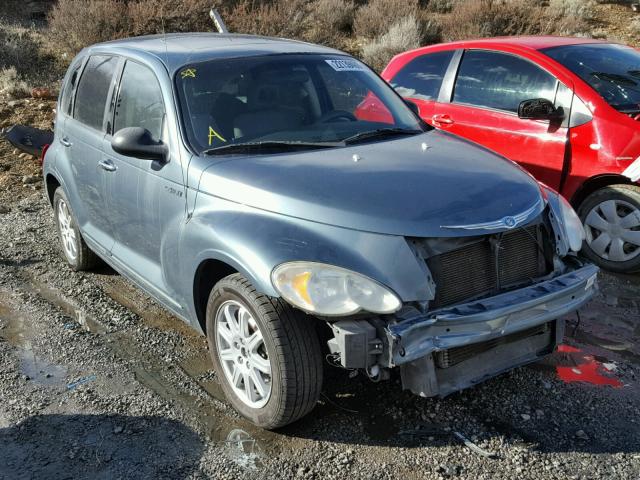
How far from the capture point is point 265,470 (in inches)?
123

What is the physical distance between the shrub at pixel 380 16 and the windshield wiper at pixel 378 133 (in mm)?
14467

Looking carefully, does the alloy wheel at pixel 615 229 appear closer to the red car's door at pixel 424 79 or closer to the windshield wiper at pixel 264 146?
the red car's door at pixel 424 79

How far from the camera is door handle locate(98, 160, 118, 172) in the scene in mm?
4352

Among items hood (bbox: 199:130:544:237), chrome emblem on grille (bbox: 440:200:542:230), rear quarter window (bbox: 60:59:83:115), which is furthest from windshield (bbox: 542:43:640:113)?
rear quarter window (bbox: 60:59:83:115)

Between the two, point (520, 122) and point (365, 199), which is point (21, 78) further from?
point (365, 199)

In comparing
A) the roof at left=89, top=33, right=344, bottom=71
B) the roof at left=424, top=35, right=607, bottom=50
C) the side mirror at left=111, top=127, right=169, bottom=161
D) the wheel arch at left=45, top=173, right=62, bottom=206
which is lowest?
the wheel arch at left=45, top=173, right=62, bottom=206

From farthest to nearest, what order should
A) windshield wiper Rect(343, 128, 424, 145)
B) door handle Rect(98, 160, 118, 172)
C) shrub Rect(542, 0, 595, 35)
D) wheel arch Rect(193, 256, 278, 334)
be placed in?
shrub Rect(542, 0, 595, 35) < door handle Rect(98, 160, 118, 172) < windshield wiper Rect(343, 128, 424, 145) < wheel arch Rect(193, 256, 278, 334)

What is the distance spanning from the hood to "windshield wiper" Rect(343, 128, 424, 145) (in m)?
0.13

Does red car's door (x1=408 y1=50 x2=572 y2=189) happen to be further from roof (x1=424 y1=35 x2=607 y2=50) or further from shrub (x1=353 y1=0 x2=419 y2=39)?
shrub (x1=353 y1=0 x2=419 y2=39)

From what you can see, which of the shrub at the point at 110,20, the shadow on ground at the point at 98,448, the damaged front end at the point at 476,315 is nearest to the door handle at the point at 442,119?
the damaged front end at the point at 476,315

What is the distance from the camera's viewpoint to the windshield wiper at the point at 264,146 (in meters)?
3.72

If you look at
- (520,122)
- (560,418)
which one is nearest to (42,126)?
(520,122)

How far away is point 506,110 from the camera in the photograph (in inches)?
230

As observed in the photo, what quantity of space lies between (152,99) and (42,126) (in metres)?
7.14
